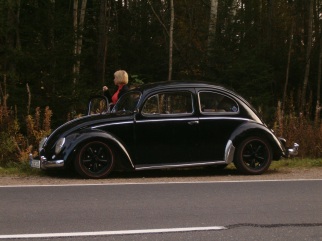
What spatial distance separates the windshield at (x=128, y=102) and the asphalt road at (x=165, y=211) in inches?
74.4

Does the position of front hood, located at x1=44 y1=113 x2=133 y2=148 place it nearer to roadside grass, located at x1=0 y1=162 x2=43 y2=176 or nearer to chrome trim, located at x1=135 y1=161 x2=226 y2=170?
roadside grass, located at x1=0 y1=162 x2=43 y2=176

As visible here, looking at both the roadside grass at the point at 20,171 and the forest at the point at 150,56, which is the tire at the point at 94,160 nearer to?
the roadside grass at the point at 20,171

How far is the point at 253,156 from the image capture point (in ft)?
40.5

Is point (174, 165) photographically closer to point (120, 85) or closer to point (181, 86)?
point (181, 86)

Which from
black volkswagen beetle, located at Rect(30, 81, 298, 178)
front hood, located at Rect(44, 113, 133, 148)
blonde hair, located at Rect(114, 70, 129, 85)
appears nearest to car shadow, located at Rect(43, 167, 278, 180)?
black volkswagen beetle, located at Rect(30, 81, 298, 178)

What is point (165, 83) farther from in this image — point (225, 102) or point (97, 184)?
point (97, 184)

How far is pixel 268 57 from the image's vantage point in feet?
116

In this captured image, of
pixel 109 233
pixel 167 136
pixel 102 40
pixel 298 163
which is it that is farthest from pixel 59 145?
pixel 102 40

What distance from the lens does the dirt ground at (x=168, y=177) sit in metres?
11.3

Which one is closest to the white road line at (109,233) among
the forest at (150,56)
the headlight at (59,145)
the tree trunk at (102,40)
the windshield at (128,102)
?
the headlight at (59,145)

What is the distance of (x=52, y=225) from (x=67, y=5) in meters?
20.2

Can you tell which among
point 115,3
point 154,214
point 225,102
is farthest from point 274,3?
point 154,214

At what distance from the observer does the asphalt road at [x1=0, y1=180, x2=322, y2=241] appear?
23.5 ft

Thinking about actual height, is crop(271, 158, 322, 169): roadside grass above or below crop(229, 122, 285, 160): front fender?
below
